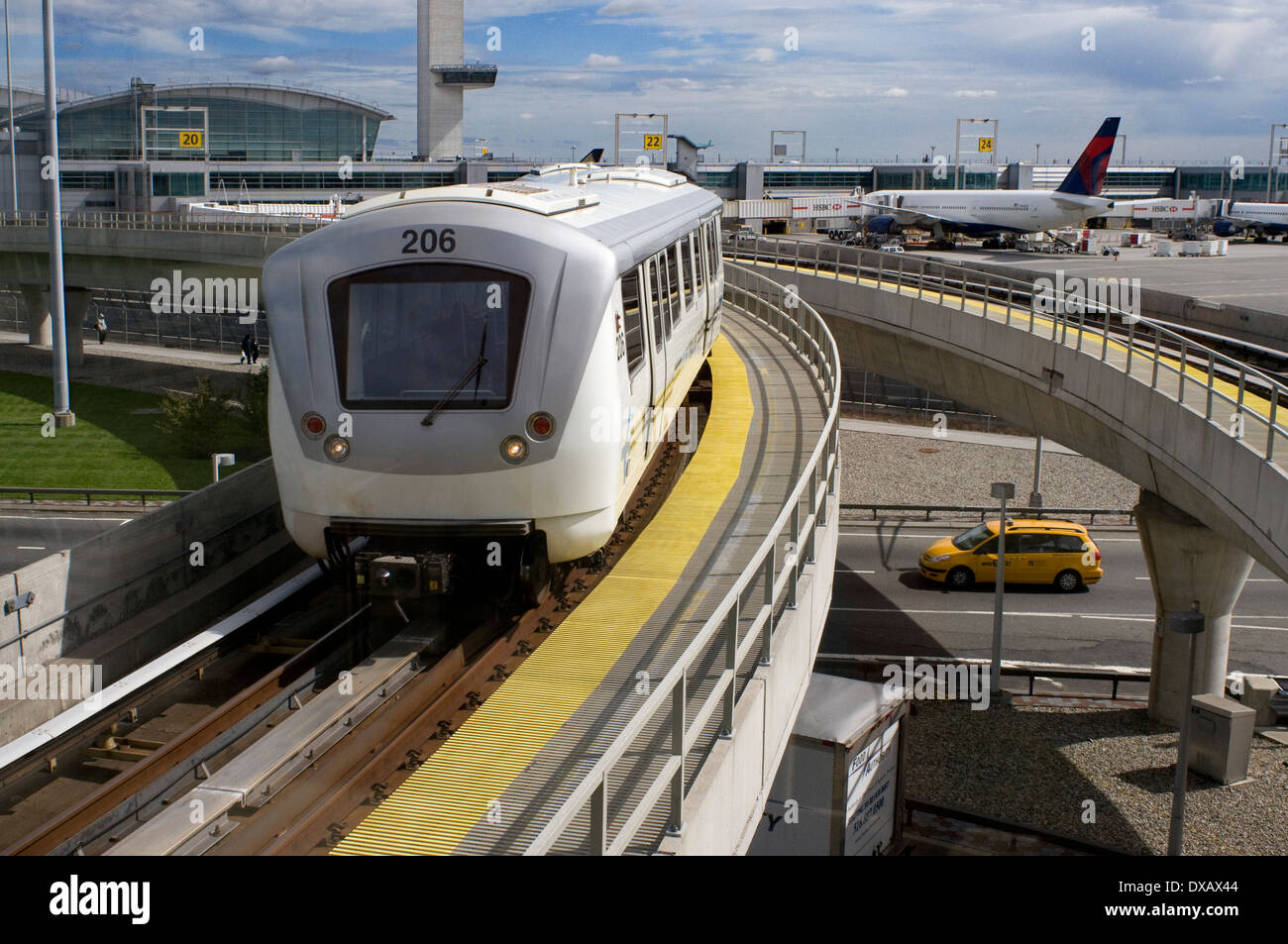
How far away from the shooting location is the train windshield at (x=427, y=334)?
801 cm

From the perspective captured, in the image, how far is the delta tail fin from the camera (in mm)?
59000

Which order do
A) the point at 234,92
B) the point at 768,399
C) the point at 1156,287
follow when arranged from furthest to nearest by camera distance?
the point at 234,92, the point at 1156,287, the point at 768,399

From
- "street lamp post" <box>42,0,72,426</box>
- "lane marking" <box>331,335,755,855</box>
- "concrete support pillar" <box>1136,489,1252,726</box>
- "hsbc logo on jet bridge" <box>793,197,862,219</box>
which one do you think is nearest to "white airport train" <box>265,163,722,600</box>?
"lane marking" <box>331,335,755,855</box>

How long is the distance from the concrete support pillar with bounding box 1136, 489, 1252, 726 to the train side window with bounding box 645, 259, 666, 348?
11.5m

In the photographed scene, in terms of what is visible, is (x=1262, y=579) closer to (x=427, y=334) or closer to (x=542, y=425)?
(x=542, y=425)

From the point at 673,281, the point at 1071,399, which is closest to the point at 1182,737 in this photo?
the point at 673,281

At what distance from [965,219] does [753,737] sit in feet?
197

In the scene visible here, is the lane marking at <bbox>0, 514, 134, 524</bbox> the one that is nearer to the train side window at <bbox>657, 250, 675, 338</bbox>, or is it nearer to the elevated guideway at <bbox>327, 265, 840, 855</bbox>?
the train side window at <bbox>657, 250, 675, 338</bbox>

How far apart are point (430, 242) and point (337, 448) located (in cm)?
144

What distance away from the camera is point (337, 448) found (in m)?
8.00

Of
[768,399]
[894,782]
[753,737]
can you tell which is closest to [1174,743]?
[894,782]
